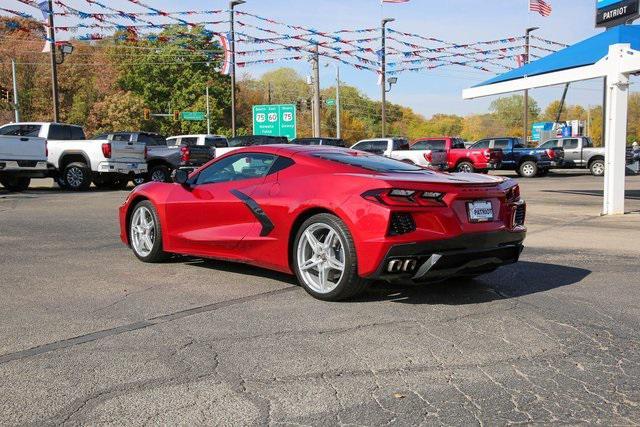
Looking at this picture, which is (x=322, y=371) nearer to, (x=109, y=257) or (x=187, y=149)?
(x=109, y=257)

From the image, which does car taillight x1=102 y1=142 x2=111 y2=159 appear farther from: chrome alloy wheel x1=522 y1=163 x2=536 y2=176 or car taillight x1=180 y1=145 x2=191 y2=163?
chrome alloy wheel x1=522 y1=163 x2=536 y2=176

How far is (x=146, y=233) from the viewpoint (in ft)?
23.8

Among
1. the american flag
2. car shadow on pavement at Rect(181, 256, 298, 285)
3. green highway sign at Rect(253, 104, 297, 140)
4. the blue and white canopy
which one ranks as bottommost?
car shadow on pavement at Rect(181, 256, 298, 285)

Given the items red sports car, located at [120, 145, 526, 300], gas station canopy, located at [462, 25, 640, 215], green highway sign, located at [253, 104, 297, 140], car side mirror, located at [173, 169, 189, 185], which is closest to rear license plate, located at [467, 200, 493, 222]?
red sports car, located at [120, 145, 526, 300]

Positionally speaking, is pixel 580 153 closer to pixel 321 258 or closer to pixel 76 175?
pixel 76 175

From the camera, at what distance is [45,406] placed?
3.25 meters

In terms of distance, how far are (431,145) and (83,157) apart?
15.1m

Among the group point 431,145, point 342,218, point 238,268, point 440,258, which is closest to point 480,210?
point 440,258

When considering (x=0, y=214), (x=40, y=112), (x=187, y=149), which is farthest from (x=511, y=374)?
(x=40, y=112)

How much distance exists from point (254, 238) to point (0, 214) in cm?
874

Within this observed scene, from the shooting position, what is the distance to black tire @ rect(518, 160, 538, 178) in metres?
29.0

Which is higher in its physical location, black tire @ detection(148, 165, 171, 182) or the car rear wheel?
black tire @ detection(148, 165, 171, 182)

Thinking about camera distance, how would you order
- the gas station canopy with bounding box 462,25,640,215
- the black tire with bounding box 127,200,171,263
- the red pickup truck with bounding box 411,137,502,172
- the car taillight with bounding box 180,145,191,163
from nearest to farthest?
1. the black tire with bounding box 127,200,171,263
2. the gas station canopy with bounding box 462,25,640,215
3. the car taillight with bounding box 180,145,191,163
4. the red pickup truck with bounding box 411,137,502,172

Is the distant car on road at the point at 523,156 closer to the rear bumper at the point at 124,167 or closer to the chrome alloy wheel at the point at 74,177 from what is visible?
the rear bumper at the point at 124,167
